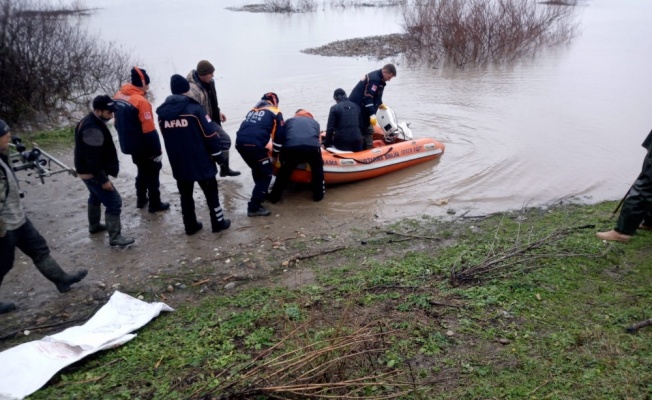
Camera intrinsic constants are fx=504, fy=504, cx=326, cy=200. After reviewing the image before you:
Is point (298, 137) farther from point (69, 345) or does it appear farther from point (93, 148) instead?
point (69, 345)

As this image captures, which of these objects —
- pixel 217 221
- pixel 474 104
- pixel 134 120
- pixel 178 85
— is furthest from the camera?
pixel 474 104

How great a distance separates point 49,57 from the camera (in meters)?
11.7

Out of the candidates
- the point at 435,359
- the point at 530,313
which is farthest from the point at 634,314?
the point at 435,359

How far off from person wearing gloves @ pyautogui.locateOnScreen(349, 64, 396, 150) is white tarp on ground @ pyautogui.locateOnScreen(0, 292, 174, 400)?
5.18 meters

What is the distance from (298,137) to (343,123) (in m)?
1.55

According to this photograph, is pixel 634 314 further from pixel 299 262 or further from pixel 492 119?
pixel 492 119

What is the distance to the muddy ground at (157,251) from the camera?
457cm

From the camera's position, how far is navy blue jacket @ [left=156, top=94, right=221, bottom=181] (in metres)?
5.38

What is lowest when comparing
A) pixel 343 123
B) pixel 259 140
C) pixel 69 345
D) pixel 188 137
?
pixel 69 345

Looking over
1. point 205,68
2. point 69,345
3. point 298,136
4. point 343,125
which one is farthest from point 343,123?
point 69,345

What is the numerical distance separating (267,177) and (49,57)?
8198 millimetres

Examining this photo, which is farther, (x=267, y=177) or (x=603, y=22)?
(x=603, y=22)

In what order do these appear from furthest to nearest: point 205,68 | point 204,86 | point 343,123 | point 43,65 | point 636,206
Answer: point 43,65 < point 343,123 < point 204,86 < point 205,68 < point 636,206

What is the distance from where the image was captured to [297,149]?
667 cm
